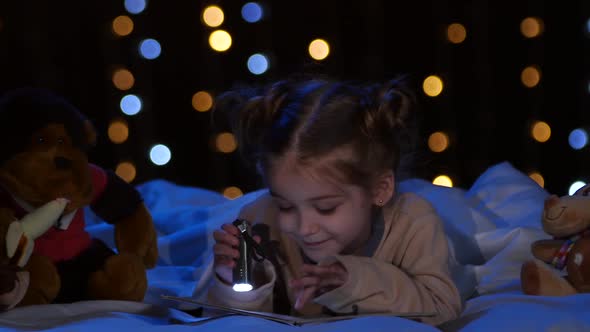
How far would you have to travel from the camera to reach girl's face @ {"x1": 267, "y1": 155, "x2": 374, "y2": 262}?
1011 mm

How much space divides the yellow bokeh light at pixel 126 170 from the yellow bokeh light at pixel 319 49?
65 cm

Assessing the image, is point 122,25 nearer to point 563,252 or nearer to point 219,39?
point 219,39

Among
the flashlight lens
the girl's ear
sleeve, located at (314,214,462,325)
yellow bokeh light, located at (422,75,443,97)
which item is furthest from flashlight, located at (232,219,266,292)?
yellow bokeh light, located at (422,75,443,97)

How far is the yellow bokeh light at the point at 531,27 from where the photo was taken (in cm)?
212

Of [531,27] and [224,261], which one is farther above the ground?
[531,27]

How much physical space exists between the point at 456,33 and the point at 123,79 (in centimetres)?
101

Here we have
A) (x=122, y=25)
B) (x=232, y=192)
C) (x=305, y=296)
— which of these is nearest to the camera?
(x=305, y=296)

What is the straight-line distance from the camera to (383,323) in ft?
2.81

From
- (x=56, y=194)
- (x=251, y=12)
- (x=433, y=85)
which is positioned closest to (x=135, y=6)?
(x=251, y=12)

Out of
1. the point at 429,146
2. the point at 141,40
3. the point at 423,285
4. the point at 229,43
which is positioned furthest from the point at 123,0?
the point at 423,285

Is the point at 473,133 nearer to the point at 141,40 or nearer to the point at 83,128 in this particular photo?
the point at 141,40

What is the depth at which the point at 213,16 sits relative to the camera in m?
2.09

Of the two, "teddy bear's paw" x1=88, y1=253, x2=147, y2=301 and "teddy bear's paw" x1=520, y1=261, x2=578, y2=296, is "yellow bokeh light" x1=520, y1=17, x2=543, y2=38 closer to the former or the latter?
"teddy bear's paw" x1=520, y1=261, x2=578, y2=296

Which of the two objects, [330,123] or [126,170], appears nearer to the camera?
[330,123]
